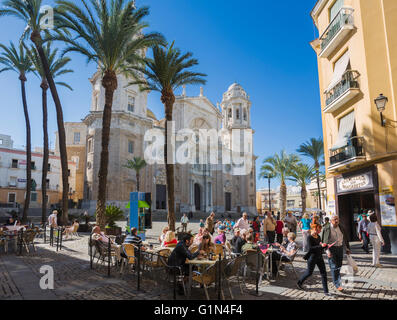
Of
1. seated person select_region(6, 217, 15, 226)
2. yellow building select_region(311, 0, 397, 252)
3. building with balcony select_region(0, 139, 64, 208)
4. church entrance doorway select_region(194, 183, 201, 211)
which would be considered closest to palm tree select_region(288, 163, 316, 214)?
yellow building select_region(311, 0, 397, 252)

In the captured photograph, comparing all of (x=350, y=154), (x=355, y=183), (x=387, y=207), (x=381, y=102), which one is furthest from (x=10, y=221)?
(x=381, y=102)

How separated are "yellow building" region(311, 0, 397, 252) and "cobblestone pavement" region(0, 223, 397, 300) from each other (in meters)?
4.04

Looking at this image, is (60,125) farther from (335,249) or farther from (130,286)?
(335,249)

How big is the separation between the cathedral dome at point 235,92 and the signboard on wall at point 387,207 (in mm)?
46175

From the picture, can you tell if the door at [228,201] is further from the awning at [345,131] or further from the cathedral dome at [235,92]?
the awning at [345,131]

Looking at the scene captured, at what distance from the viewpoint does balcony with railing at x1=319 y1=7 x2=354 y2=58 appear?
1305 cm

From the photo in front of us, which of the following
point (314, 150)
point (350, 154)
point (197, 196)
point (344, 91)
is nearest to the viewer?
point (350, 154)

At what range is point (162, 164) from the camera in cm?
3969

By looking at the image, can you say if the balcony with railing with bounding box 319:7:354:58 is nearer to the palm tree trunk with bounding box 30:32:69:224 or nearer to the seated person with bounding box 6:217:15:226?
the palm tree trunk with bounding box 30:32:69:224

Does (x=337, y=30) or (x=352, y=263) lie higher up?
(x=337, y=30)

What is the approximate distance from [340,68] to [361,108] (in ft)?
8.55

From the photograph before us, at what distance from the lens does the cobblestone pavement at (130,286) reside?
18.4 ft
